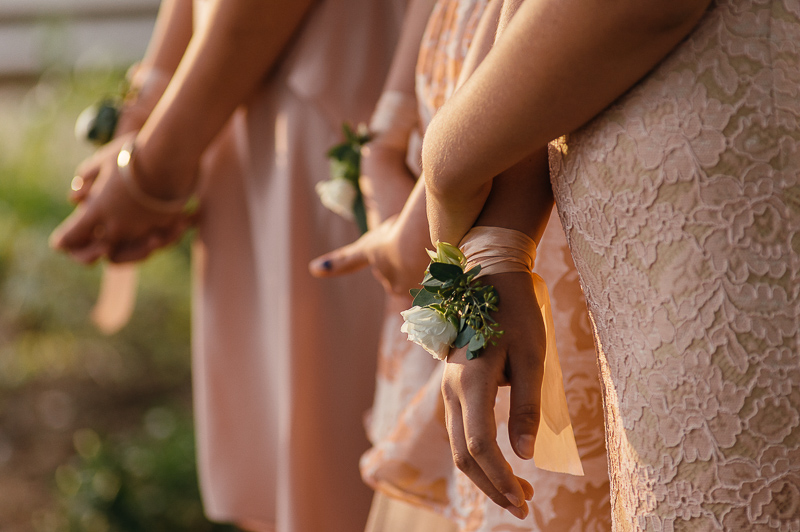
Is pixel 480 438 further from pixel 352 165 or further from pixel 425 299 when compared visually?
pixel 352 165

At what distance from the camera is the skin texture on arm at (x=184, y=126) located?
1299 mm

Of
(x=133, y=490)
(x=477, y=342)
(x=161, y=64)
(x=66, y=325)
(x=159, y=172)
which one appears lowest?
(x=133, y=490)

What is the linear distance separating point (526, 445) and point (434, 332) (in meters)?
0.12

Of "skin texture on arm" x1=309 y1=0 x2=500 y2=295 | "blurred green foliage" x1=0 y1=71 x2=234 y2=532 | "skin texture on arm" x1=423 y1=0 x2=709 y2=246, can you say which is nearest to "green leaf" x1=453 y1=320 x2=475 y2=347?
"skin texture on arm" x1=423 y1=0 x2=709 y2=246

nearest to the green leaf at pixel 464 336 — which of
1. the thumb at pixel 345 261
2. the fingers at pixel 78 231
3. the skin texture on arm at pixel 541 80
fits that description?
the skin texture on arm at pixel 541 80

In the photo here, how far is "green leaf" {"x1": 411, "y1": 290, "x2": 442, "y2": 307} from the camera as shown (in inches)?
27.2

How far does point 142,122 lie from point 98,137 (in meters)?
0.11

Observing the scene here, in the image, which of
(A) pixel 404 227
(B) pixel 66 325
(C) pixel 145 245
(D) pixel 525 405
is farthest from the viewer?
(B) pixel 66 325

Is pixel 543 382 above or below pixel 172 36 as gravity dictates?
below

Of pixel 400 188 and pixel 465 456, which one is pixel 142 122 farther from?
pixel 465 456

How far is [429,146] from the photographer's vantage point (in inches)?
26.3

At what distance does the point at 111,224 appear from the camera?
1.51 metres

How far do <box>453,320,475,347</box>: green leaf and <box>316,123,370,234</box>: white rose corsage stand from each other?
1.80 ft

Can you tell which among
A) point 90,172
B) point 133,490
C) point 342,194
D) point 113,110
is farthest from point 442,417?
point 133,490
